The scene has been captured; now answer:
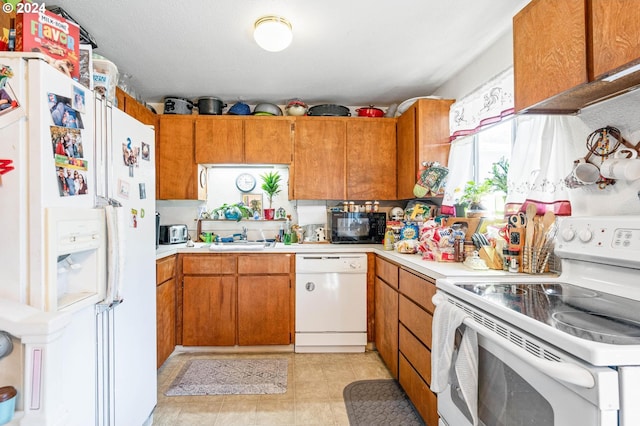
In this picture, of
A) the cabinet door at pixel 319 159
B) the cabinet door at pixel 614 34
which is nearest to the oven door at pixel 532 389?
the cabinet door at pixel 614 34

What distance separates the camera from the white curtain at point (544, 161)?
4.95 ft

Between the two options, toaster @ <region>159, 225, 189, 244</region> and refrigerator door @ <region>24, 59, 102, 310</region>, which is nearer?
refrigerator door @ <region>24, 59, 102, 310</region>

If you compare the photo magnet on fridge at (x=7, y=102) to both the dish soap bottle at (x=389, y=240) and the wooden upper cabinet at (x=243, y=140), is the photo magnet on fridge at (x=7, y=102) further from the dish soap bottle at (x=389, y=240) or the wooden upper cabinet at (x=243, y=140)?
the dish soap bottle at (x=389, y=240)

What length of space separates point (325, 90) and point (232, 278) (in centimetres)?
194

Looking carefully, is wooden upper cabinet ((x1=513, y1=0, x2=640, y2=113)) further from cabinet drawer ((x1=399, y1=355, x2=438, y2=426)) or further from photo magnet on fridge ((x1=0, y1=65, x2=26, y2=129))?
photo magnet on fridge ((x1=0, y1=65, x2=26, y2=129))

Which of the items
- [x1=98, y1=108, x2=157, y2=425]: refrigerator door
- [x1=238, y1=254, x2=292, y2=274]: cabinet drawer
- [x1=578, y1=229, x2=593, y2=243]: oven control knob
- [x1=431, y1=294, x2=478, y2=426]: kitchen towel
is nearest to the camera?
[x1=431, y1=294, x2=478, y2=426]: kitchen towel

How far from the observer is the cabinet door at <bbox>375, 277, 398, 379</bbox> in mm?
2217

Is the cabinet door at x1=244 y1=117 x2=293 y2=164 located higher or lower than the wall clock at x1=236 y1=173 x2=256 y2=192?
higher

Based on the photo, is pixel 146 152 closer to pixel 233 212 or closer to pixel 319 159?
pixel 233 212

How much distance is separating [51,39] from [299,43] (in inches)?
58.3

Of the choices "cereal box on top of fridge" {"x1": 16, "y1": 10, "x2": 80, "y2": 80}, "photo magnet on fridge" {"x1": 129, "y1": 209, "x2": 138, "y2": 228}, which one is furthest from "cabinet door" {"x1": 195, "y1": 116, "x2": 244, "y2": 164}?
"cereal box on top of fridge" {"x1": 16, "y1": 10, "x2": 80, "y2": 80}

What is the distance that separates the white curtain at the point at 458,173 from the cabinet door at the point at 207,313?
1951 mm

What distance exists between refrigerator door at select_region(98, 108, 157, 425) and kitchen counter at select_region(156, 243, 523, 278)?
2.34ft

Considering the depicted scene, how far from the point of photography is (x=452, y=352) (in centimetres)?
122
